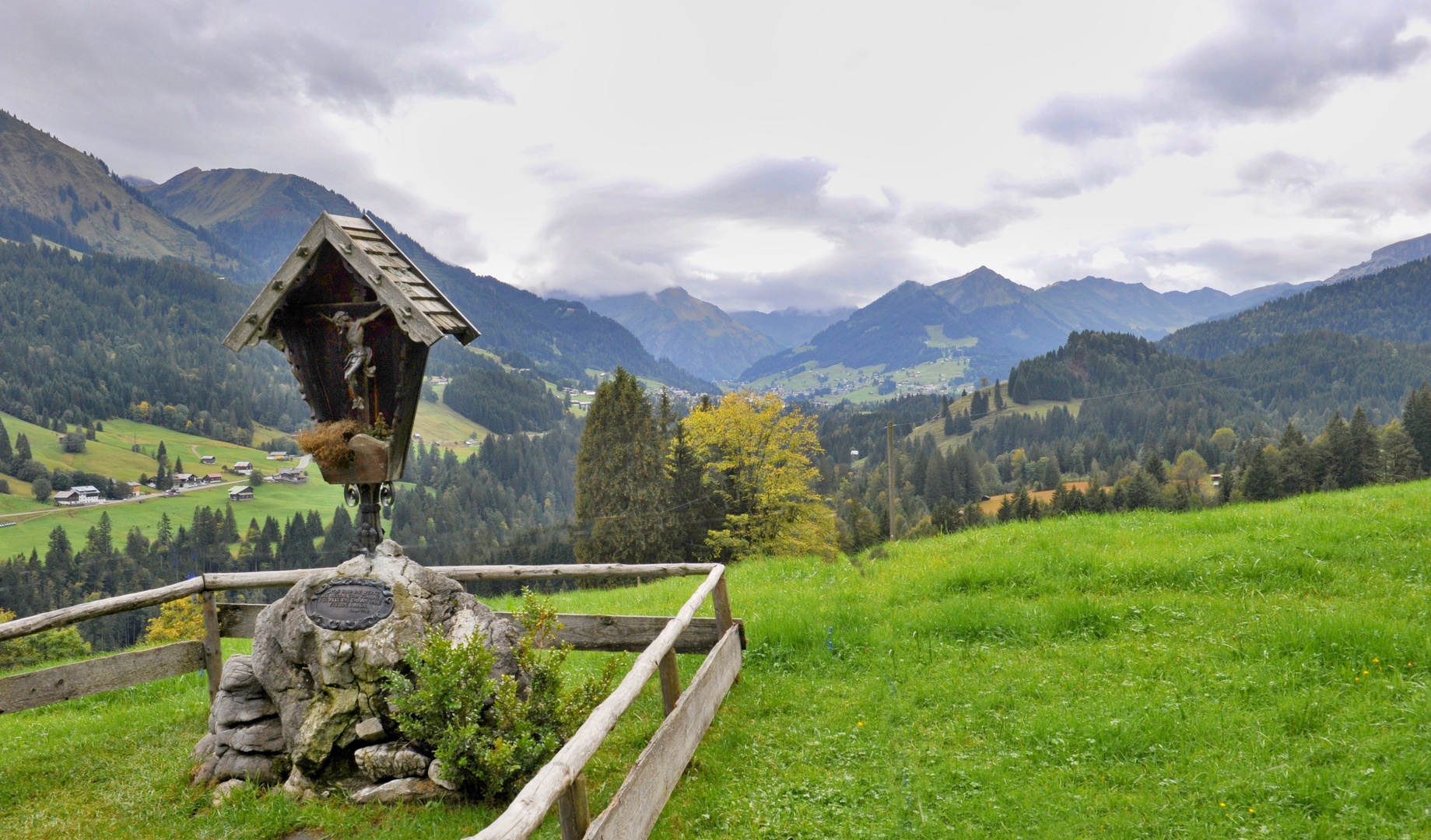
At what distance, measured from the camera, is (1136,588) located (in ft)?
32.0

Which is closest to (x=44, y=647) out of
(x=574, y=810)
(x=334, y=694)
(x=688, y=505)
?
(x=688, y=505)

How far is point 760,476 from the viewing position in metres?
44.2

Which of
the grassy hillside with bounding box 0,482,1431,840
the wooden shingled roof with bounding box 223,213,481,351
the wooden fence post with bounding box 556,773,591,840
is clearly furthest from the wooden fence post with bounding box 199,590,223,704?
the wooden fence post with bounding box 556,773,591,840

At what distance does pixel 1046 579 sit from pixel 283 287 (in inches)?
401

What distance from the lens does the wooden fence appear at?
423 centimetres

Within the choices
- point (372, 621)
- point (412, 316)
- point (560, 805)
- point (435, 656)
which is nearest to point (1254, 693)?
point (560, 805)

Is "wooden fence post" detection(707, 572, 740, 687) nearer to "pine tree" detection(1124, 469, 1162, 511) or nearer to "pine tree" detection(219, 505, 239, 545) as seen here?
"pine tree" detection(1124, 469, 1162, 511)

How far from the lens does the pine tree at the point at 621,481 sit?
4425 cm

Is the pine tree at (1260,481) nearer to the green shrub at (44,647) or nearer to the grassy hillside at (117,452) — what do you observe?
the green shrub at (44,647)

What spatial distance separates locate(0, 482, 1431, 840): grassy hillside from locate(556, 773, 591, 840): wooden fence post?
1612 mm

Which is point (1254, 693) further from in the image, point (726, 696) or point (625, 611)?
point (625, 611)

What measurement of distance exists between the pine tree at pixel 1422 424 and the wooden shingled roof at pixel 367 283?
88.6 m

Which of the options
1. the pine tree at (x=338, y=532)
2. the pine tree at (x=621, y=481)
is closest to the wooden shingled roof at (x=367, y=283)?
the pine tree at (x=621, y=481)

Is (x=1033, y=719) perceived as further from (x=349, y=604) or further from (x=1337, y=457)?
(x=1337, y=457)
